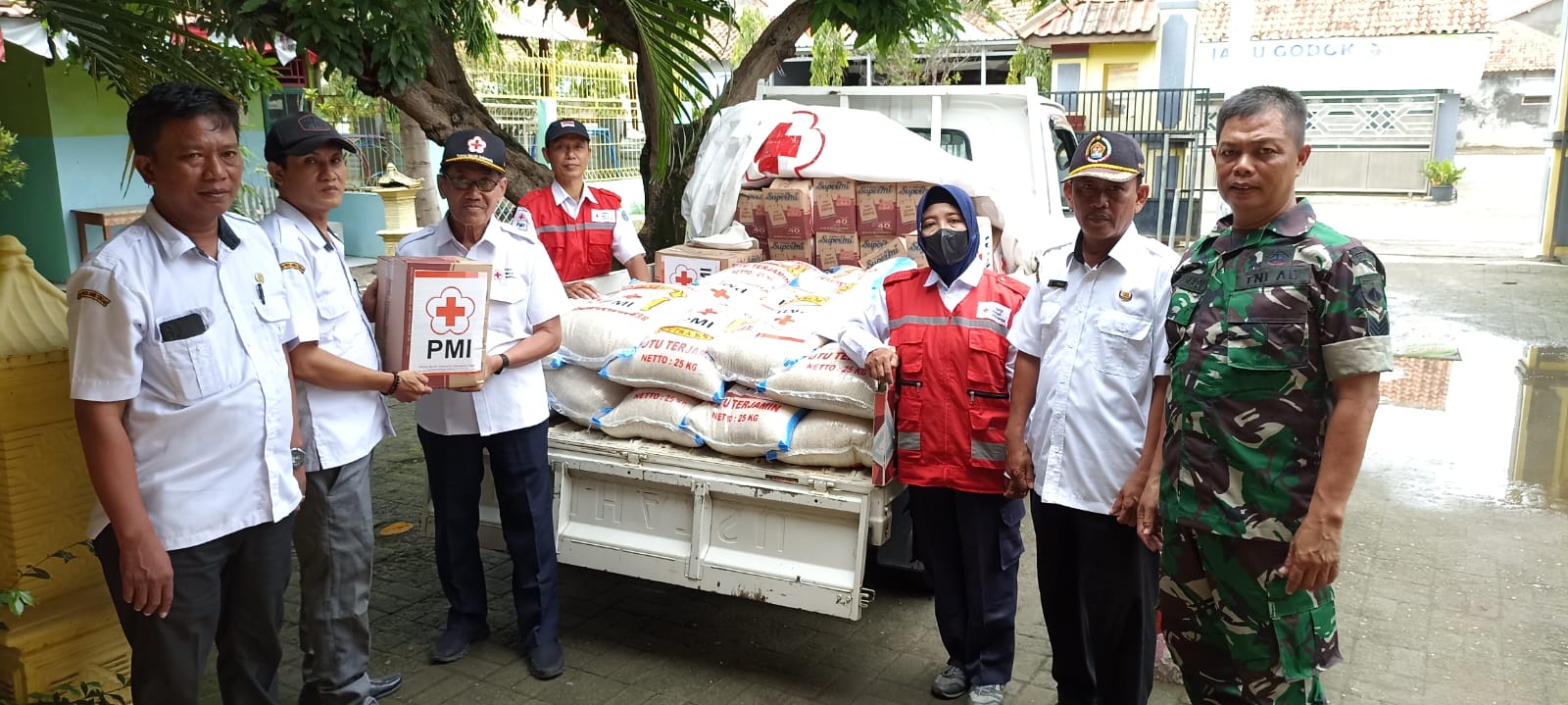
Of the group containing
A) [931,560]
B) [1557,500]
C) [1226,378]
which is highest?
[1226,378]

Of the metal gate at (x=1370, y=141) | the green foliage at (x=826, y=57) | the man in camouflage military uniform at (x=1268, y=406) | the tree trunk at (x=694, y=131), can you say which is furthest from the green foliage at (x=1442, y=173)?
the man in camouflage military uniform at (x=1268, y=406)

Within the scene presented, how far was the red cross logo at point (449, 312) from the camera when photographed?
3371 mm

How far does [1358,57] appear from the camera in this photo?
75.5 ft

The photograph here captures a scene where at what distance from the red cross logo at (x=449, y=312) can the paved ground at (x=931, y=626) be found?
1.28m

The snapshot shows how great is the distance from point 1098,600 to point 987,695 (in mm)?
592

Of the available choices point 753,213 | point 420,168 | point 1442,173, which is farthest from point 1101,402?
point 1442,173

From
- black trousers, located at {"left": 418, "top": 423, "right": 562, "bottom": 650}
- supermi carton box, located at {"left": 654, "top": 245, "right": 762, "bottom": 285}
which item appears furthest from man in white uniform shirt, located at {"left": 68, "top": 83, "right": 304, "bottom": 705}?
supermi carton box, located at {"left": 654, "top": 245, "right": 762, "bottom": 285}

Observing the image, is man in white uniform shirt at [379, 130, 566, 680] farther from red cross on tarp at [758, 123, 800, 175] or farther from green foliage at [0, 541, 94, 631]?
red cross on tarp at [758, 123, 800, 175]

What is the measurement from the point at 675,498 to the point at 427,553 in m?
1.81

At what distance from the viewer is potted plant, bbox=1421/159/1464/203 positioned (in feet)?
71.2

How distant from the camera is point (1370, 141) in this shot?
23.3 m

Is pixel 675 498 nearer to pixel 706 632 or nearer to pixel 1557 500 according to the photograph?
pixel 706 632

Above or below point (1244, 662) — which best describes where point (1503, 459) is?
below

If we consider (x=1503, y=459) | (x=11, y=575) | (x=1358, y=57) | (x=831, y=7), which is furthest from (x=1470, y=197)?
(x=11, y=575)
